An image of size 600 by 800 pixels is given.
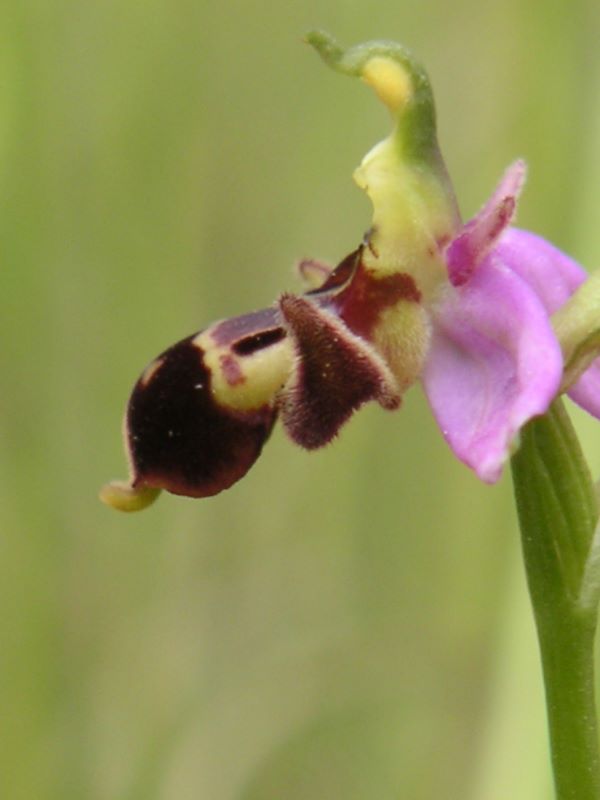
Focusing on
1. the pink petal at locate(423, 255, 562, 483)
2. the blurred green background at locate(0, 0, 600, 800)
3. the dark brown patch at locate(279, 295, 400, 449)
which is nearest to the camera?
the pink petal at locate(423, 255, 562, 483)

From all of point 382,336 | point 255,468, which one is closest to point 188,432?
point 382,336

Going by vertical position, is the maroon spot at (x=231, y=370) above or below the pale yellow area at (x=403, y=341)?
above

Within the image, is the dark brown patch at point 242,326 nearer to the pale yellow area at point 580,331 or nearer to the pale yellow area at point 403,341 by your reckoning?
the pale yellow area at point 403,341

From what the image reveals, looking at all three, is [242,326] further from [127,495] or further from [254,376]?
[127,495]

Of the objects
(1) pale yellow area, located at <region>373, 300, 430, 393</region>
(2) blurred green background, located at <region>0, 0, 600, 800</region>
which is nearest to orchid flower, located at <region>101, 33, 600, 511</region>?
(1) pale yellow area, located at <region>373, 300, 430, 393</region>

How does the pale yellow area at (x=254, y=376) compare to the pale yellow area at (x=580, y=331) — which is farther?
the pale yellow area at (x=254, y=376)

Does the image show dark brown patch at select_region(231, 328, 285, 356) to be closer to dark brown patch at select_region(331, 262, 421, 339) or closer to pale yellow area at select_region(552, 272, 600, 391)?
dark brown patch at select_region(331, 262, 421, 339)

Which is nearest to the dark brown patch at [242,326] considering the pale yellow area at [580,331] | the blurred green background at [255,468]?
the pale yellow area at [580,331]
